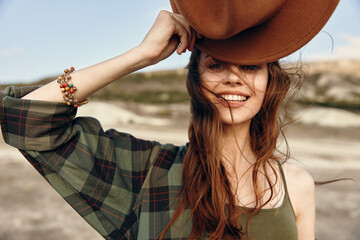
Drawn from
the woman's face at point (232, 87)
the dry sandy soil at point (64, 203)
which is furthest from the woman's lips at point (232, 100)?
the dry sandy soil at point (64, 203)

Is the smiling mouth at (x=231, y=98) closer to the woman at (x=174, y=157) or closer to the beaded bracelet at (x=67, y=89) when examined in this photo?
the woman at (x=174, y=157)

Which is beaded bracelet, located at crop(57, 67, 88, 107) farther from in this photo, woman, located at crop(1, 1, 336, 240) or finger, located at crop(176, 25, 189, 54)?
finger, located at crop(176, 25, 189, 54)

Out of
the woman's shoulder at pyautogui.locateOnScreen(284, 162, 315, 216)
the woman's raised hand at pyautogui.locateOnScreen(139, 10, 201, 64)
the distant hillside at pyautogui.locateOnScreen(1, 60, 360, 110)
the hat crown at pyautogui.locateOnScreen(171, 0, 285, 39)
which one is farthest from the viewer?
the distant hillside at pyautogui.locateOnScreen(1, 60, 360, 110)

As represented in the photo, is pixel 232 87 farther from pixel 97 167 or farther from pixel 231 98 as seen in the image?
pixel 97 167

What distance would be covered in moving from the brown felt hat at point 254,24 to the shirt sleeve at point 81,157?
1.93ft

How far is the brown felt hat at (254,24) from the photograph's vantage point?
1.07 m

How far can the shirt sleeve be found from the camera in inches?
49.2

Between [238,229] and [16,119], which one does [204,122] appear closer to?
[238,229]

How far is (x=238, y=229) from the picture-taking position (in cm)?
137

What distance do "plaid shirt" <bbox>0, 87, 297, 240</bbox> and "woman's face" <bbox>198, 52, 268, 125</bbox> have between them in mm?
361

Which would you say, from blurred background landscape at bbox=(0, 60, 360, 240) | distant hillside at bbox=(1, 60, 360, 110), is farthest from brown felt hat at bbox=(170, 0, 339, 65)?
distant hillside at bbox=(1, 60, 360, 110)

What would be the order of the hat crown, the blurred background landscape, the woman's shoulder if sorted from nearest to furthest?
the hat crown, the woman's shoulder, the blurred background landscape

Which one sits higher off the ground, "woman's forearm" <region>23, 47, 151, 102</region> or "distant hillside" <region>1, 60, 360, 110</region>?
"woman's forearm" <region>23, 47, 151, 102</region>

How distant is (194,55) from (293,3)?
51 centimetres
